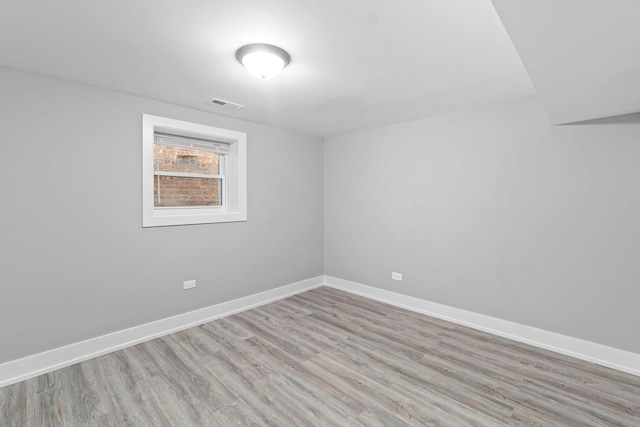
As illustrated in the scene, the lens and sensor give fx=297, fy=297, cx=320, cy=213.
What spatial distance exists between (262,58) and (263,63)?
0.12 ft

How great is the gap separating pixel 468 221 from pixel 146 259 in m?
3.41

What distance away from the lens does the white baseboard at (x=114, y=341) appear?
2.30 m

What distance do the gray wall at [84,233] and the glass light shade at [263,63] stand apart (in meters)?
1.50

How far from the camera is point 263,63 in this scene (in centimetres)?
202

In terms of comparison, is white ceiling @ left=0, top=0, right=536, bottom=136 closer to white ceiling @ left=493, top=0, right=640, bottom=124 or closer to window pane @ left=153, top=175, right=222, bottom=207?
white ceiling @ left=493, top=0, right=640, bottom=124

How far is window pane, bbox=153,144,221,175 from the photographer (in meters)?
3.28

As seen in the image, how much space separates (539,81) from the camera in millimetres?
1845

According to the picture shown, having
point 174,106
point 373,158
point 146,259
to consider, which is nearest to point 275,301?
point 146,259

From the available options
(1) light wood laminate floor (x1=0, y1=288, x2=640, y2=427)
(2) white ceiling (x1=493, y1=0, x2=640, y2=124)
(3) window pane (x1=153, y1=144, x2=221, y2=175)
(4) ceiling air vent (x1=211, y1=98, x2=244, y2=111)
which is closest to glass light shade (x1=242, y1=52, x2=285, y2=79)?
(4) ceiling air vent (x1=211, y1=98, x2=244, y2=111)

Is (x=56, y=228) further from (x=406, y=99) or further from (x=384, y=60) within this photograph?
(x=406, y=99)

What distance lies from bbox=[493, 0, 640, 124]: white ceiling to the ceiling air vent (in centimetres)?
251

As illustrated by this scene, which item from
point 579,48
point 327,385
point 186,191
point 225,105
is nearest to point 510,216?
point 579,48

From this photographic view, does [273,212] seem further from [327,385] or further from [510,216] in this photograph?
[510,216]

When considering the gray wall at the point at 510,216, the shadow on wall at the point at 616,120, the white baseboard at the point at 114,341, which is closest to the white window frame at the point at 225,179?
the white baseboard at the point at 114,341
